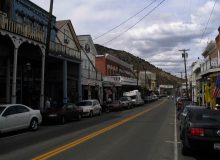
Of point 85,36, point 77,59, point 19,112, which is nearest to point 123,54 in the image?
point 85,36

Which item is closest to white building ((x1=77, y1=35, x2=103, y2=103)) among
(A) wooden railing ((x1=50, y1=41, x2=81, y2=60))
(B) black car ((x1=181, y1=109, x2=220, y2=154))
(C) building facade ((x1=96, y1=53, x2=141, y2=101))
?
(C) building facade ((x1=96, y1=53, x2=141, y2=101))

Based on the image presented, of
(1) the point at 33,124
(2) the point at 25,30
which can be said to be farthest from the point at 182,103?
(1) the point at 33,124

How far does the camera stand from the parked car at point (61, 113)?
26538mm

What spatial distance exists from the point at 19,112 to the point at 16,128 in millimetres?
899

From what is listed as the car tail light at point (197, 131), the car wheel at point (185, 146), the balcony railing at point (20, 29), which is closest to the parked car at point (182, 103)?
the balcony railing at point (20, 29)

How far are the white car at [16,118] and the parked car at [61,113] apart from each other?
14.8ft

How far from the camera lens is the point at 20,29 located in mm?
26844

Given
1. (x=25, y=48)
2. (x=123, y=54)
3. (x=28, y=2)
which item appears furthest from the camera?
(x=123, y=54)

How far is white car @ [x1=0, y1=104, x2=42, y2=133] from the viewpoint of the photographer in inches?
744

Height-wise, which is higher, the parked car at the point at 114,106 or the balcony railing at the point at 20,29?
the balcony railing at the point at 20,29

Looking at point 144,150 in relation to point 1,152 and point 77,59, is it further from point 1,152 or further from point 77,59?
point 77,59

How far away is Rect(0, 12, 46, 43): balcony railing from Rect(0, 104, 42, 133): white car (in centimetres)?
628

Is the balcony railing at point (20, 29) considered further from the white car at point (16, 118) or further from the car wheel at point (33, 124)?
the car wheel at point (33, 124)

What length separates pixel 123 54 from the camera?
7229 inches
